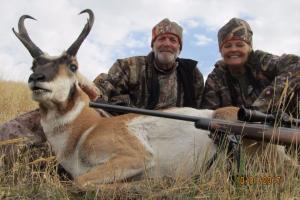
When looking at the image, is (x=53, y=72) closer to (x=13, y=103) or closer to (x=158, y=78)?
(x=158, y=78)

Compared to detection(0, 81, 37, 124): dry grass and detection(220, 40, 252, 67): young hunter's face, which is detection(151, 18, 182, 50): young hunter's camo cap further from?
detection(0, 81, 37, 124): dry grass

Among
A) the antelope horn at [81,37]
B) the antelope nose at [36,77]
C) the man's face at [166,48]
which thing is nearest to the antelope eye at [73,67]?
the antelope horn at [81,37]

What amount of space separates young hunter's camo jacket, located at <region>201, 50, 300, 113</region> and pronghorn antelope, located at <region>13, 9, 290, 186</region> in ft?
4.64

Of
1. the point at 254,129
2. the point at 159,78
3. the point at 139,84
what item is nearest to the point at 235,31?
the point at 159,78

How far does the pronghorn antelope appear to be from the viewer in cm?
480

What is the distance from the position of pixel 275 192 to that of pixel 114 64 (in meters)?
4.35

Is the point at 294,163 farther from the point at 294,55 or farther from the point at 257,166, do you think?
the point at 294,55

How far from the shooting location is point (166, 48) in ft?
24.9

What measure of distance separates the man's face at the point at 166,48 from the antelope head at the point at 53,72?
80.5 inches

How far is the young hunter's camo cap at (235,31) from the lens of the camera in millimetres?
6820

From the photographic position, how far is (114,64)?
25.2ft

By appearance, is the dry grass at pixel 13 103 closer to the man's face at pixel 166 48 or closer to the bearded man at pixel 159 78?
the bearded man at pixel 159 78

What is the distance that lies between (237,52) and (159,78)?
1433 millimetres

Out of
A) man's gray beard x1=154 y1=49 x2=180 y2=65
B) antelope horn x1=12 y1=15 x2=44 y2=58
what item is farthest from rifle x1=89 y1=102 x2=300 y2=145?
man's gray beard x1=154 y1=49 x2=180 y2=65
